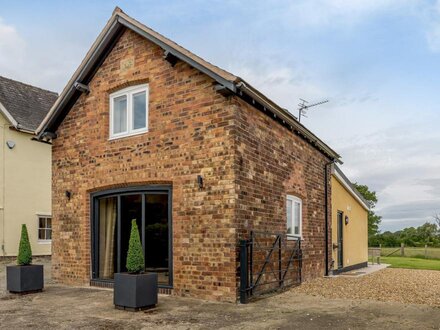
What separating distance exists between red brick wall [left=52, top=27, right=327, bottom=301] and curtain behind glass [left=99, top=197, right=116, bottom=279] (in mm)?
338

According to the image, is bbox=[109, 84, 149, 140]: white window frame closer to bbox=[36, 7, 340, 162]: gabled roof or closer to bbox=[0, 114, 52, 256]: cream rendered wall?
bbox=[36, 7, 340, 162]: gabled roof

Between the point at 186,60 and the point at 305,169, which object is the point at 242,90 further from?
the point at 305,169

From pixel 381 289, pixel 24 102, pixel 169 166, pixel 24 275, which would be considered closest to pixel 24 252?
pixel 24 275

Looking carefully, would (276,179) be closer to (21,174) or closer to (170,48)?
(170,48)

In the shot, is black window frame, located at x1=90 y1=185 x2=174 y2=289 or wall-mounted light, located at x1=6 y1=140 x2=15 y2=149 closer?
black window frame, located at x1=90 y1=185 x2=174 y2=289

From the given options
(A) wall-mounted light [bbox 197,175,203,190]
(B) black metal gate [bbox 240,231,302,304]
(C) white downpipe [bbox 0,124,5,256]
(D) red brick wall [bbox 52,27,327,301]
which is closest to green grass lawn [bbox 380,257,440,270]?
(D) red brick wall [bbox 52,27,327,301]

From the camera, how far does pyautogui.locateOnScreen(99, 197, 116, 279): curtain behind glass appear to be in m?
11.2

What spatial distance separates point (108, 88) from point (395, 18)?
22.5 ft

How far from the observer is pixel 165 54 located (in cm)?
985

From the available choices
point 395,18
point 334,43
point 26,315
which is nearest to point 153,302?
point 26,315

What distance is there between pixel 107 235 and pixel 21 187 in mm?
9692

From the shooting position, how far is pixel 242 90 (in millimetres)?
8938

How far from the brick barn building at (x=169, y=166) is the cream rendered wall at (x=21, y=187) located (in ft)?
25.3

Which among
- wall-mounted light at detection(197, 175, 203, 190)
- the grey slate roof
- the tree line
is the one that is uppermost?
the grey slate roof
